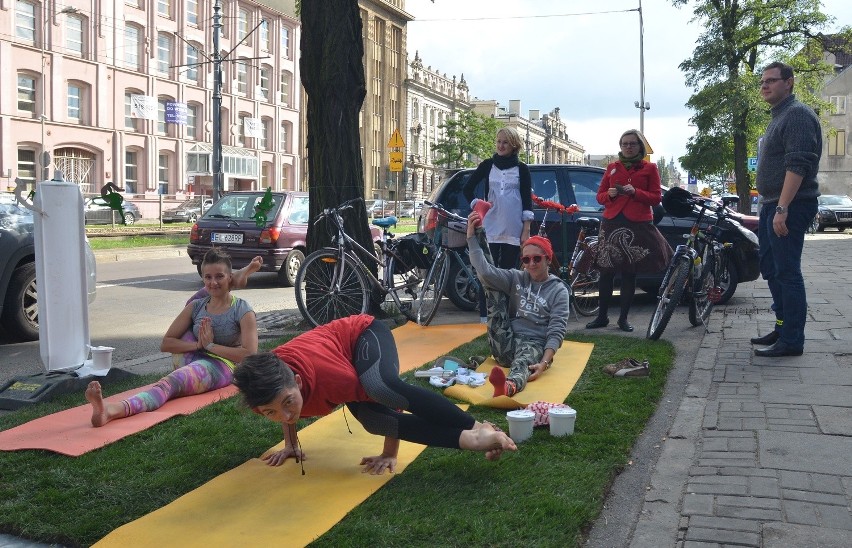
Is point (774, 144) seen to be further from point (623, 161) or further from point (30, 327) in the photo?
point (30, 327)

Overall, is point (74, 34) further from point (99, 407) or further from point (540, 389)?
point (540, 389)

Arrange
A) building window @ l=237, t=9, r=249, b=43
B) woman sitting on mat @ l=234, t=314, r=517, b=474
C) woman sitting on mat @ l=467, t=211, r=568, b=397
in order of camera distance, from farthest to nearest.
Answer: building window @ l=237, t=9, r=249, b=43, woman sitting on mat @ l=467, t=211, r=568, b=397, woman sitting on mat @ l=234, t=314, r=517, b=474

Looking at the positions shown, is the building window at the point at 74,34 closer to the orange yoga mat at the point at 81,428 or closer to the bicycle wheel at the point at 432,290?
the bicycle wheel at the point at 432,290

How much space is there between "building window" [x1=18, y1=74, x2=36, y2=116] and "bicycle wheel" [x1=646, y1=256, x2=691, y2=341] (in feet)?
134

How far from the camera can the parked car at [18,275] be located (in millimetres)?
7645

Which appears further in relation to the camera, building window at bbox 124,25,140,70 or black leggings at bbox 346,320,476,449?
building window at bbox 124,25,140,70

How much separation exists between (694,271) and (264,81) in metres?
56.3

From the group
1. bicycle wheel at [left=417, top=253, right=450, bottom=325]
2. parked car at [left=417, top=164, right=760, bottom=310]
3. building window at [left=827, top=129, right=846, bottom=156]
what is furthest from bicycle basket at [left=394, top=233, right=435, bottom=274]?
building window at [left=827, top=129, right=846, bottom=156]

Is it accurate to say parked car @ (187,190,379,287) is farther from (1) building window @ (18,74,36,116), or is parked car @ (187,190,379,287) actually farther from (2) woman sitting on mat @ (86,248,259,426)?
(1) building window @ (18,74,36,116)

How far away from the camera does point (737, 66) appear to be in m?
34.6

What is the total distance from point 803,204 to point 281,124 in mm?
59708

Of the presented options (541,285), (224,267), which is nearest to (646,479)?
(541,285)

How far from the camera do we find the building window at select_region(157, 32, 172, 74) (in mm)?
49500

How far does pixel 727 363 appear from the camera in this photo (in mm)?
6281
